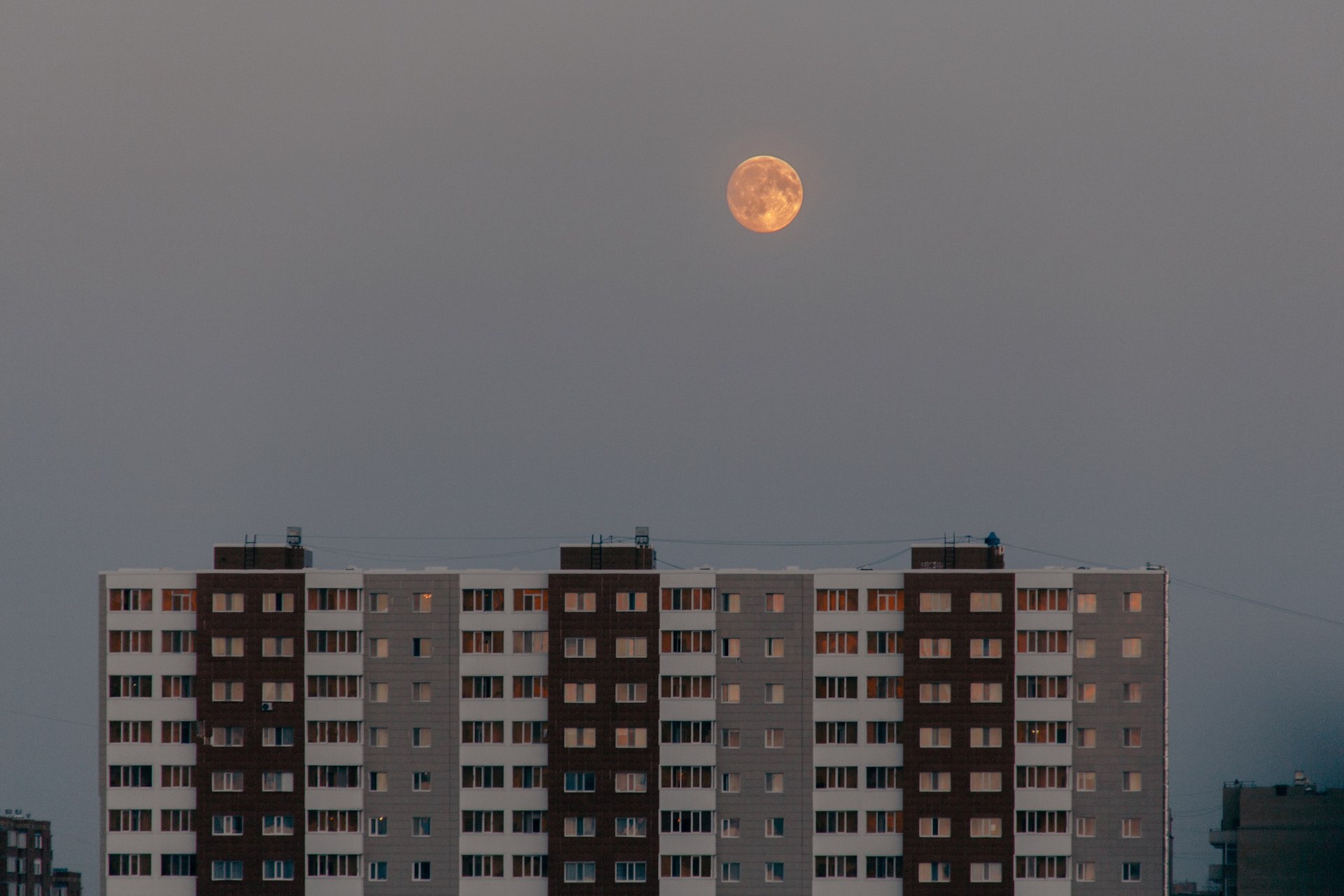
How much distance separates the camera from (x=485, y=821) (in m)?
131

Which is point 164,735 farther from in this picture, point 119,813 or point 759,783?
point 759,783

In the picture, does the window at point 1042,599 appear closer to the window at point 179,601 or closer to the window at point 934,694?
the window at point 934,694

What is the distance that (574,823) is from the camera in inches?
5079

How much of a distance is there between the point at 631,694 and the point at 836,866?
21049 mm

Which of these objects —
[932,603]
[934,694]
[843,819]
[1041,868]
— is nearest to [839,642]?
[932,603]

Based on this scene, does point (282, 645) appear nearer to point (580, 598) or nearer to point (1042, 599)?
point (580, 598)

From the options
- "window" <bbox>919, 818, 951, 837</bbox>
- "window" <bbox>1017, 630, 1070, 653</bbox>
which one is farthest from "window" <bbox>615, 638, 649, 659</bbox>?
"window" <bbox>1017, 630, 1070, 653</bbox>

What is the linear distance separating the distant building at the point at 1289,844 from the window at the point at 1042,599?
266 ft

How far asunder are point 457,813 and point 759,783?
23984 mm

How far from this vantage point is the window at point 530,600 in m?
132

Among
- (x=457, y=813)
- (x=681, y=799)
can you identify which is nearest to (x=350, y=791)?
(x=457, y=813)

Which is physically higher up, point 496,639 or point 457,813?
point 496,639

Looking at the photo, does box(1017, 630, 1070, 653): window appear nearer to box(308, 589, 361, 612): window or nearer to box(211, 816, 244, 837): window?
box(308, 589, 361, 612): window

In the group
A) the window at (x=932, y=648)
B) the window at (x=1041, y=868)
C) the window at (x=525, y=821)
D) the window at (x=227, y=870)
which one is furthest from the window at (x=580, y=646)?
the window at (x=1041, y=868)
